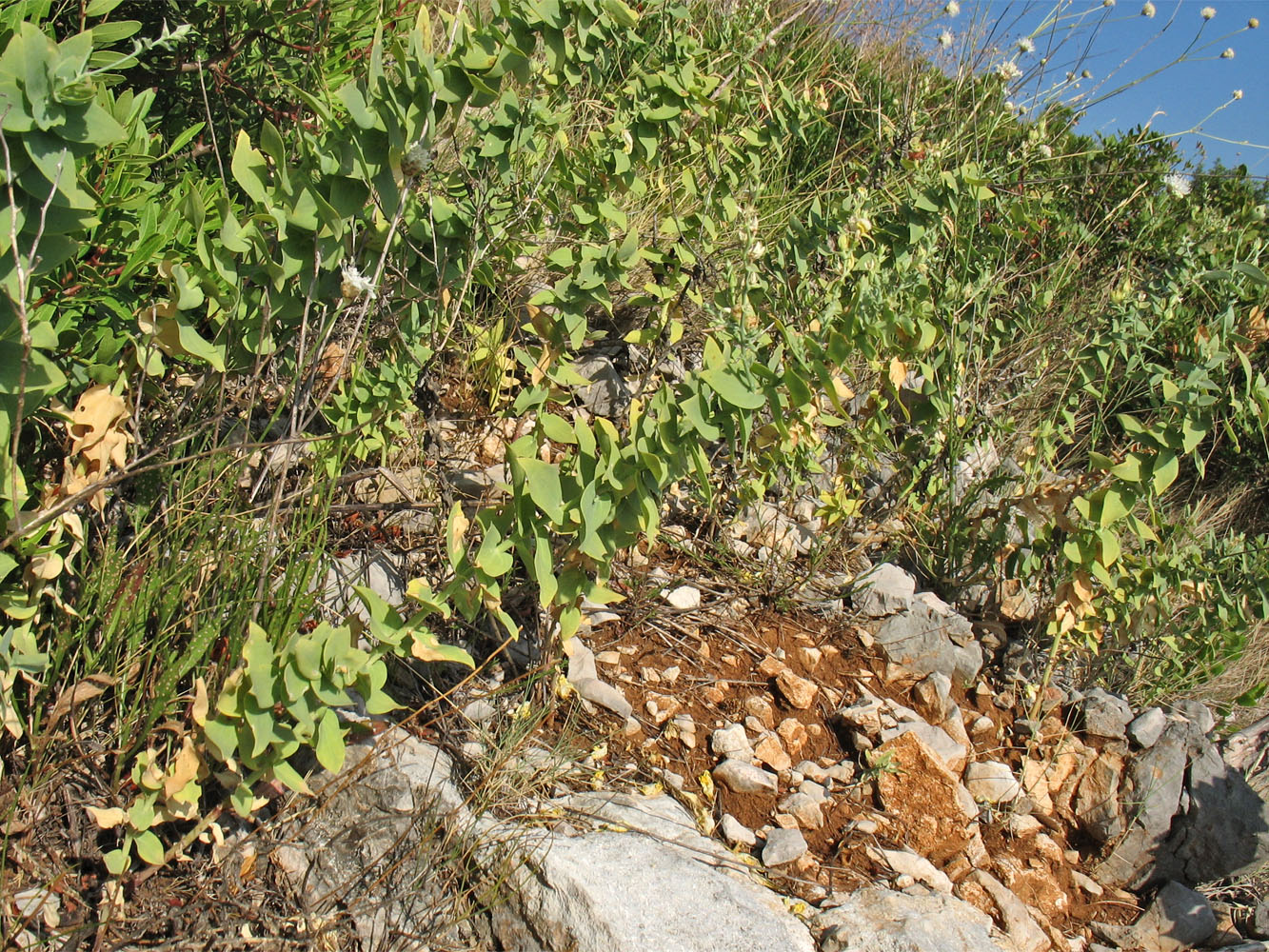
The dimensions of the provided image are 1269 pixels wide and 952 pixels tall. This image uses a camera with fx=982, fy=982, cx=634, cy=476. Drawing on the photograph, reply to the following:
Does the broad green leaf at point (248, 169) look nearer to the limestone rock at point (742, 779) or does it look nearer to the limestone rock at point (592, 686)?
the limestone rock at point (592, 686)

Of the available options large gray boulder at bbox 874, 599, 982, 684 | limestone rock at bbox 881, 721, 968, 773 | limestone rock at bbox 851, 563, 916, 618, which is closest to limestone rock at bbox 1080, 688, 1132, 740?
large gray boulder at bbox 874, 599, 982, 684

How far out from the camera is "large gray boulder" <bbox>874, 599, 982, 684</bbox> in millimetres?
2592

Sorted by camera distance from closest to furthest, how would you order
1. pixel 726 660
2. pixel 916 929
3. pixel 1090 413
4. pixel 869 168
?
1. pixel 916 929
2. pixel 726 660
3. pixel 869 168
4. pixel 1090 413

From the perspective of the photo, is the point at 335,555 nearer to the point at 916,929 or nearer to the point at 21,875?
the point at 21,875

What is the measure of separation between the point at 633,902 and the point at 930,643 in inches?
49.6

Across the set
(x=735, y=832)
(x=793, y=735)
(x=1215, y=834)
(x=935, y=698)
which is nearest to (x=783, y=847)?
(x=735, y=832)

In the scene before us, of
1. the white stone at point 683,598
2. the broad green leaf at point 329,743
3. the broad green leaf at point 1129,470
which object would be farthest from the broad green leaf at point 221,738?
the broad green leaf at point 1129,470

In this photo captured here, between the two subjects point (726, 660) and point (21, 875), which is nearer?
point (21, 875)

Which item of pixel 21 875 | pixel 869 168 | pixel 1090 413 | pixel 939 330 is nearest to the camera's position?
pixel 21 875

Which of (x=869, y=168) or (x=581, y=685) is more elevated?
(x=869, y=168)

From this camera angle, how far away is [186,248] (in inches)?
72.4

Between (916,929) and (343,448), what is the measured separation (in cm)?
148

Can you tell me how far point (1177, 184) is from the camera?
3926mm

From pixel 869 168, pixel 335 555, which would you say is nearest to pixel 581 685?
pixel 335 555
